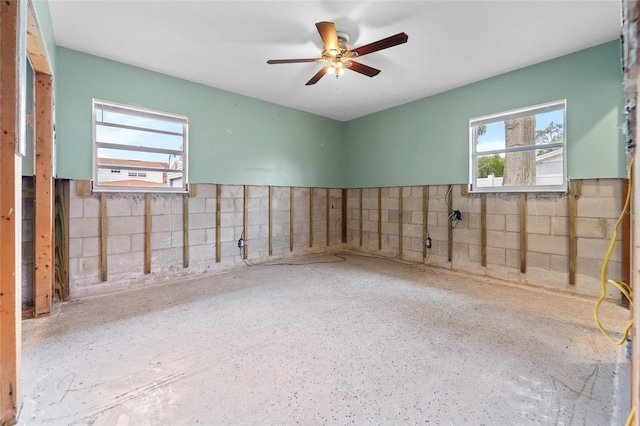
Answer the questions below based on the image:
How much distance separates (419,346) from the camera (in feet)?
6.81

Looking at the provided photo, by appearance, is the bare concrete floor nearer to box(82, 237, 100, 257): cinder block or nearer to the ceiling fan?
box(82, 237, 100, 257): cinder block

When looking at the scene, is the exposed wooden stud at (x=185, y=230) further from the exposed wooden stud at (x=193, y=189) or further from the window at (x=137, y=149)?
the window at (x=137, y=149)

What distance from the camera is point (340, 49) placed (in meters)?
2.71

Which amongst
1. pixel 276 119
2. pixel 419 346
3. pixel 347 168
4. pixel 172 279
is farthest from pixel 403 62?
pixel 172 279

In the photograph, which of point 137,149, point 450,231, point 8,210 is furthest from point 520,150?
point 137,149

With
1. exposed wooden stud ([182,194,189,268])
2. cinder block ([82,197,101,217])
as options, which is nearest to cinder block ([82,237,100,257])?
cinder block ([82,197,101,217])

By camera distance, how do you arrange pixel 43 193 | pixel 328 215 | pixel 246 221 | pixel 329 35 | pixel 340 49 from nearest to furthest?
Answer: pixel 329 35 < pixel 43 193 < pixel 340 49 < pixel 246 221 < pixel 328 215

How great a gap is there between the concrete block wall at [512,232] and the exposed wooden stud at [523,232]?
3 centimetres

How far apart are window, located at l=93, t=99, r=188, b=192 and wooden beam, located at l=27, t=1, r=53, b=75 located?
724 mm

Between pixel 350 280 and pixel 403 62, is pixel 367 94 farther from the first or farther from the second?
pixel 350 280

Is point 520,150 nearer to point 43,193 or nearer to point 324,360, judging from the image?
point 324,360

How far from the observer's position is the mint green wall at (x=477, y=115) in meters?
2.93

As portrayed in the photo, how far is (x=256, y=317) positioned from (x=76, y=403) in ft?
4.37

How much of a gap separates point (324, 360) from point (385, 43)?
2706 mm
